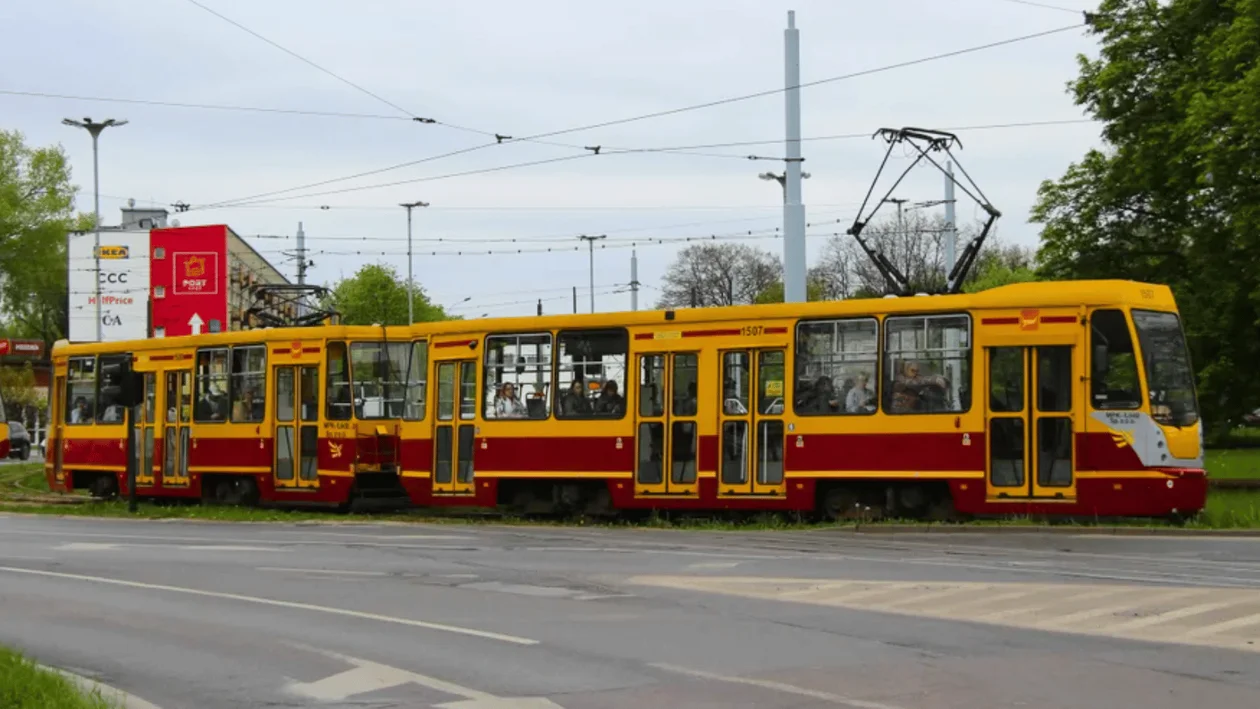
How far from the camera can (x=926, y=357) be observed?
77.5 ft

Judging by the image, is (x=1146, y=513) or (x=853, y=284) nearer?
(x=1146, y=513)

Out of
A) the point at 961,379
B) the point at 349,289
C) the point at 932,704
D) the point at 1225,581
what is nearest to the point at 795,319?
the point at 961,379

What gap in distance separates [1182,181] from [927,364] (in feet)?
48.5

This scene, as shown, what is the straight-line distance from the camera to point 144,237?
77000 mm

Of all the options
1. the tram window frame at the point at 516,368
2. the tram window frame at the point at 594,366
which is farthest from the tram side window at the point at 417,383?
the tram window frame at the point at 594,366

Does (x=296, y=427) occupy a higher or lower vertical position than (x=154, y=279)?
lower

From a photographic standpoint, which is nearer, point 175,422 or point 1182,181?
point 175,422

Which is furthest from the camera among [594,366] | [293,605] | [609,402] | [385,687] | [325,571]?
[594,366]

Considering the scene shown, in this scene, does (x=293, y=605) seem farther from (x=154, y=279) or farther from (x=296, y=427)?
(x=154, y=279)

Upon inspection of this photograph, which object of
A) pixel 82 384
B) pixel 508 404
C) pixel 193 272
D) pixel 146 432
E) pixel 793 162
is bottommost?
pixel 146 432

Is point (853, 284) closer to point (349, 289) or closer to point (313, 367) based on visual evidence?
point (349, 289)

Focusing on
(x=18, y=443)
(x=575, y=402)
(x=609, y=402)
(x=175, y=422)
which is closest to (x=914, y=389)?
(x=609, y=402)

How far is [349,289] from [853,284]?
36.5m

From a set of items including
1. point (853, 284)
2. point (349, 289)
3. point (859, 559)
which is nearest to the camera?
point (859, 559)
